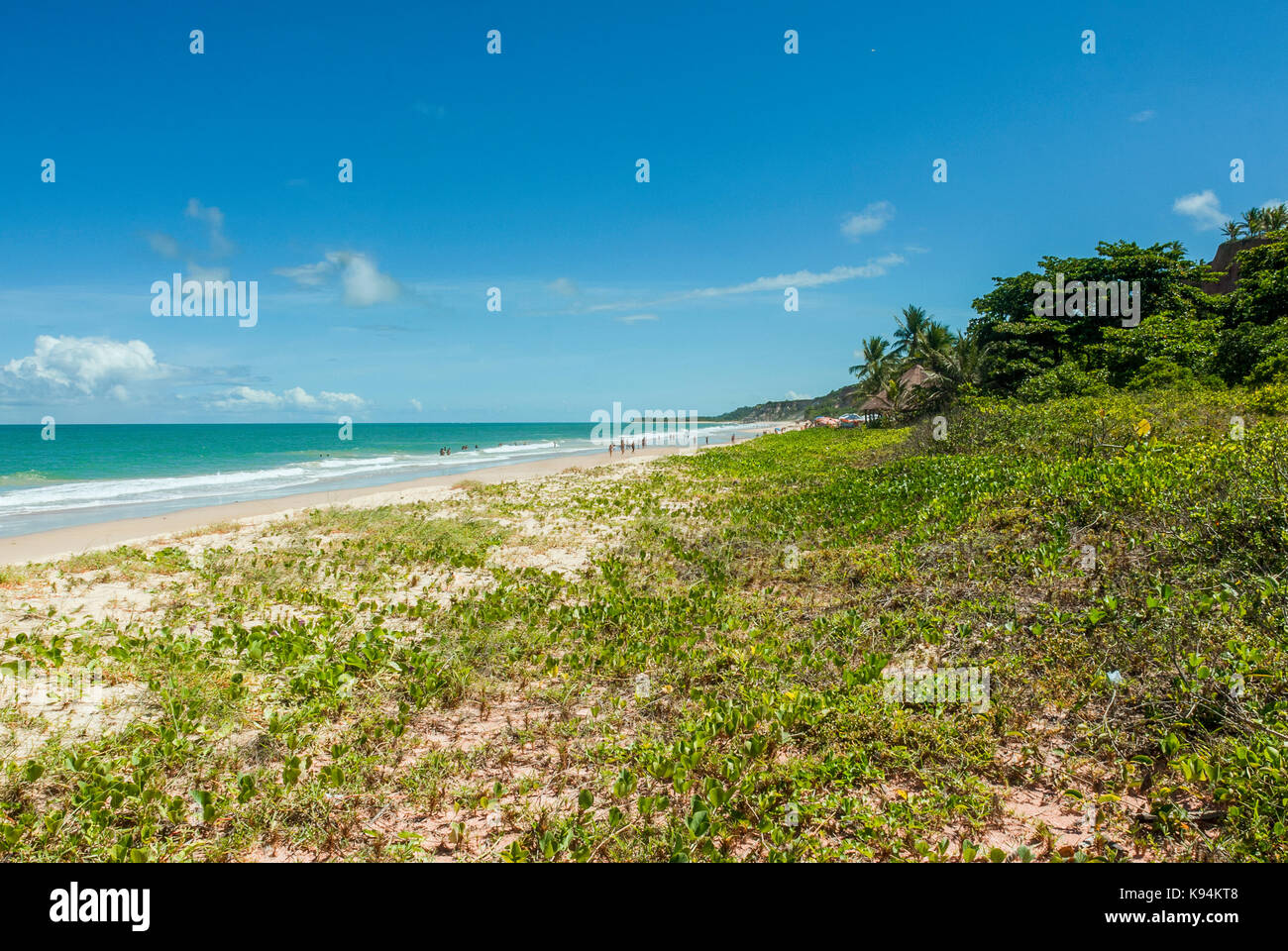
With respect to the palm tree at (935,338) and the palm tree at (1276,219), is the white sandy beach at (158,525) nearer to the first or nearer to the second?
the palm tree at (935,338)

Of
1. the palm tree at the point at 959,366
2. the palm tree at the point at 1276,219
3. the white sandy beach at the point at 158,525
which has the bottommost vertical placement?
the white sandy beach at the point at 158,525

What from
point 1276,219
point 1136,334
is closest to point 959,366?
point 1136,334

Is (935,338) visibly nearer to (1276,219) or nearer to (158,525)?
(1276,219)

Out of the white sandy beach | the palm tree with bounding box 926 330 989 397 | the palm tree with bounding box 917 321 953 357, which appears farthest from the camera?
the palm tree with bounding box 917 321 953 357

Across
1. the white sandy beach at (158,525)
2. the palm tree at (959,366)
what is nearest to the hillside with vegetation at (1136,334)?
the palm tree at (959,366)

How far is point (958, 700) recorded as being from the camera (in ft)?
13.3

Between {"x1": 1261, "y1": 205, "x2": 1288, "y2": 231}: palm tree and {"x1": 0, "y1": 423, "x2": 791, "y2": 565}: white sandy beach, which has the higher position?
{"x1": 1261, "y1": 205, "x2": 1288, "y2": 231}: palm tree

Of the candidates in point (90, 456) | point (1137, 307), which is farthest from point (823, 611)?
point (90, 456)

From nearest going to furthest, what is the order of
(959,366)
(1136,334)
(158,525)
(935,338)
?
1. (158,525)
2. (1136,334)
3. (959,366)
4. (935,338)

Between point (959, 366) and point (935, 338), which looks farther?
point (935, 338)

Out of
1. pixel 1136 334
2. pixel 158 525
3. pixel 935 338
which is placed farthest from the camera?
pixel 935 338

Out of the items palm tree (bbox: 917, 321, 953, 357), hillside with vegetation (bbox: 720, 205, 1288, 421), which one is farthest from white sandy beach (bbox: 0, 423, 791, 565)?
palm tree (bbox: 917, 321, 953, 357)

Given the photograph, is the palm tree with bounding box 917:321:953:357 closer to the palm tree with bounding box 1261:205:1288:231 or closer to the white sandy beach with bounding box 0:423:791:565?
the palm tree with bounding box 1261:205:1288:231
